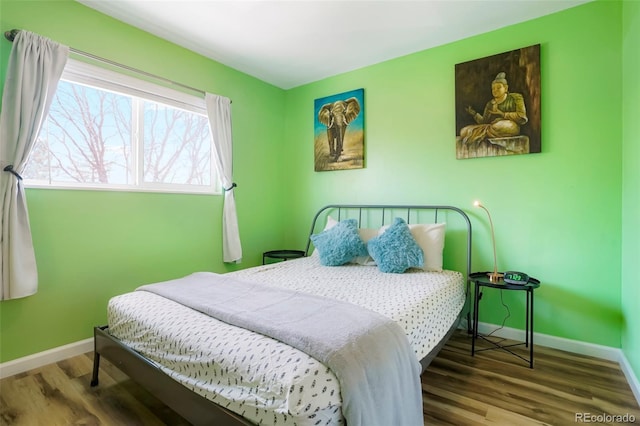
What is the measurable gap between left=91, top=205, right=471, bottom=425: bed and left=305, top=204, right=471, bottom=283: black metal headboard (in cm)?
3

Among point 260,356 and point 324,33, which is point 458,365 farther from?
point 324,33

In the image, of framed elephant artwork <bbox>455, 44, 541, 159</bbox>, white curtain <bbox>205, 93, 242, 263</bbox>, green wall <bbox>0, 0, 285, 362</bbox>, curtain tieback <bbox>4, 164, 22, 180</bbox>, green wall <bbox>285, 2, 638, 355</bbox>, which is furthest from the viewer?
white curtain <bbox>205, 93, 242, 263</bbox>

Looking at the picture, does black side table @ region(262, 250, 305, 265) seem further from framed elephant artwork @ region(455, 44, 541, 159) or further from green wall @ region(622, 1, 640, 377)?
green wall @ region(622, 1, 640, 377)

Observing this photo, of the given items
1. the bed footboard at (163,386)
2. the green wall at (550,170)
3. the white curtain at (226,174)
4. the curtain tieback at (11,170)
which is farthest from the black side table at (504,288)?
the curtain tieback at (11,170)

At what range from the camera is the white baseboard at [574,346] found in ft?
6.68

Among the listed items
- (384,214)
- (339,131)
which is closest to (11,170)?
(339,131)

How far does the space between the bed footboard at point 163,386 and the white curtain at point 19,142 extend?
66 cm

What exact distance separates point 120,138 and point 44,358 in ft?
5.60

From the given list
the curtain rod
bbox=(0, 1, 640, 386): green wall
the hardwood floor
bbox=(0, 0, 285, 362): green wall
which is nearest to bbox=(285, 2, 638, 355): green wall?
bbox=(0, 1, 640, 386): green wall

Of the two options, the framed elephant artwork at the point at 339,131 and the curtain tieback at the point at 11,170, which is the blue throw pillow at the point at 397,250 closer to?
the framed elephant artwork at the point at 339,131

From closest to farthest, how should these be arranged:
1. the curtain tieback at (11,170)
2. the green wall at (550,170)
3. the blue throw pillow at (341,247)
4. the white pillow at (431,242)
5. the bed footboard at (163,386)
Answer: the bed footboard at (163,386) < the curtain tieback at (11,170) < the green wall at (550,170) < the white pillow at (431,242) < the blue throw pillow at (341,247)

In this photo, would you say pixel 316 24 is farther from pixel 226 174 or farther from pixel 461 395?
pixel 461 395

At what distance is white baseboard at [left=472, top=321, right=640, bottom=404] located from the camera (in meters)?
2.03

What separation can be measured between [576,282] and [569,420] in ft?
3.74
